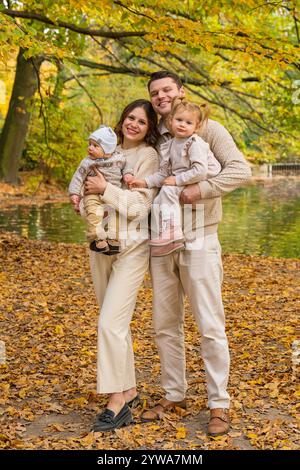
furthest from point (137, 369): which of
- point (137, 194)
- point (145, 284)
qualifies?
point (145, 284)

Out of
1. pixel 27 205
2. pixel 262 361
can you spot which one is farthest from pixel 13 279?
pixel 27 205

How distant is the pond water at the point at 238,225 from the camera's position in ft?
46.6

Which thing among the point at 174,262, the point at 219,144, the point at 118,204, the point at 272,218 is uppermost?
the point at 219,144

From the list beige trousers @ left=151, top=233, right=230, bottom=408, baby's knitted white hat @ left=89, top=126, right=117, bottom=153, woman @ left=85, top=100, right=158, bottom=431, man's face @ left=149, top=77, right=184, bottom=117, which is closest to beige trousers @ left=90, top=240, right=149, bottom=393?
woman @ left=85, top=100, right=158, bottom=431

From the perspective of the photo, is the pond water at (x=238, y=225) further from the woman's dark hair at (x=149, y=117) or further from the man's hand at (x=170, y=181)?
the man's hand at (x=170, y=181)

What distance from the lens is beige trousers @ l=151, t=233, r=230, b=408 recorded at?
13.5ft

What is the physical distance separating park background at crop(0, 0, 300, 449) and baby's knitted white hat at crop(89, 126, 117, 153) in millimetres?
1076

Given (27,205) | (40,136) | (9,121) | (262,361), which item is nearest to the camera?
(262,361)

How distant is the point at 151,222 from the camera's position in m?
4.21

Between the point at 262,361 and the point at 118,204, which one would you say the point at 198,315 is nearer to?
the point at 118,204

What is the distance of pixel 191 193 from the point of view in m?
4.02

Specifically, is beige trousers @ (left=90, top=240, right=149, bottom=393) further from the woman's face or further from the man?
the woman's face

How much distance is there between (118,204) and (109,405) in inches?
47.2

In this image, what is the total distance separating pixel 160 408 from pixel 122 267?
0.96 metres
